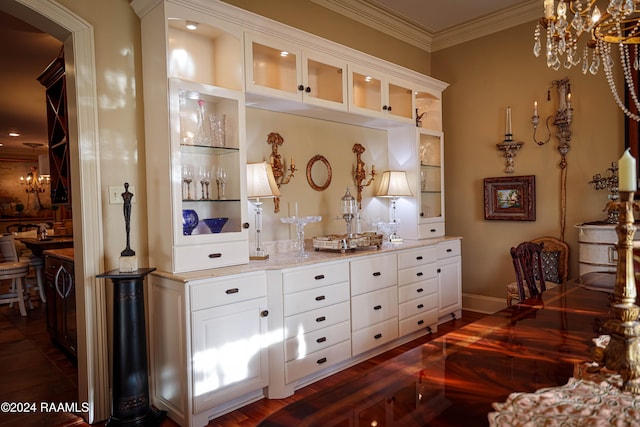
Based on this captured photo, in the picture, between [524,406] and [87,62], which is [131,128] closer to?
[87,62]

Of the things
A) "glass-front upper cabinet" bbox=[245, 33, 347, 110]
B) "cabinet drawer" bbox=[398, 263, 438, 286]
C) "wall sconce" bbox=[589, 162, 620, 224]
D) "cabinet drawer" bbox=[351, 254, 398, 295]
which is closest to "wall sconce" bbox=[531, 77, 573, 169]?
"wall sconce" bbox=[589, 162, 620, 224]

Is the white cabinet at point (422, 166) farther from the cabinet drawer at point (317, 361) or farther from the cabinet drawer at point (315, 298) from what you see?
the cabinet drawer at point (317, 361)

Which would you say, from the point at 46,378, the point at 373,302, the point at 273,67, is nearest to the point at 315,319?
the point at 373,302

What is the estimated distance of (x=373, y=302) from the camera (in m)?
3.23

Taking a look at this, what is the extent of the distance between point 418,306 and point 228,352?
1.97m

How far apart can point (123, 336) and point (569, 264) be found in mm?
3875

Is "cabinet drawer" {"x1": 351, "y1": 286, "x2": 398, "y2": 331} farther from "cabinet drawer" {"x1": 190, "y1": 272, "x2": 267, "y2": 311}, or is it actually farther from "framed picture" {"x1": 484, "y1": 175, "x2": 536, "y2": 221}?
"framed picture" {"x1": 484, "y1": 175, "x2": 536, "y2": 221}

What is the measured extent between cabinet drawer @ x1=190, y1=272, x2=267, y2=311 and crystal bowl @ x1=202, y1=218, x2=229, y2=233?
0.38 metres

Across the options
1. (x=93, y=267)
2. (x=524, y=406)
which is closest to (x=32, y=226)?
(x=93, y=267)

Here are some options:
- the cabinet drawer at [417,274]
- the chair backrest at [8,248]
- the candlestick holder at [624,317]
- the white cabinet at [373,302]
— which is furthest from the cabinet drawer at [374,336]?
the chair backrest at [8,248]

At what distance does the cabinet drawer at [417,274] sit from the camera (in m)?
3.51

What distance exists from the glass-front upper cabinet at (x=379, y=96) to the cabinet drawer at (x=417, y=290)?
1589 mm

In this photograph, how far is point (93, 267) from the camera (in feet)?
7.98

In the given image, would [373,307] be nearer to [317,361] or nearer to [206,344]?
[317,361]
